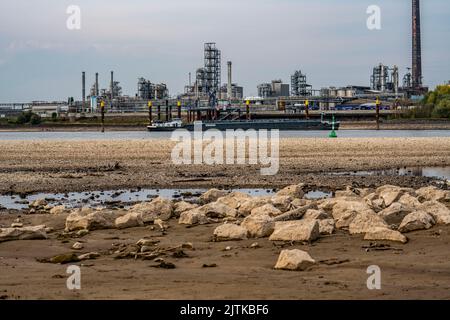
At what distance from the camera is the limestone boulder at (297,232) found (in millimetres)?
10695

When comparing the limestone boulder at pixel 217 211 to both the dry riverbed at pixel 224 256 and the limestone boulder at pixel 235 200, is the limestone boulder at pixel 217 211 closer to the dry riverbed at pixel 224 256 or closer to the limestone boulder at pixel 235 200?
the dry riverbed at pixel 224 256

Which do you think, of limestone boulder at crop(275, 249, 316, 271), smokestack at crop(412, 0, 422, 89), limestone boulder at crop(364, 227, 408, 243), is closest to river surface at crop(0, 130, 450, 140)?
limestone boulder at crop(364, 227, 408, 243)

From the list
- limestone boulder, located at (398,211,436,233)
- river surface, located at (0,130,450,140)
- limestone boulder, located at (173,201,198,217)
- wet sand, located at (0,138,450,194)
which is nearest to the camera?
limestone boulder, located at (398,211,436,233)

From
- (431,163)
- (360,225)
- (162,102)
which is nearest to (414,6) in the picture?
(162,102)

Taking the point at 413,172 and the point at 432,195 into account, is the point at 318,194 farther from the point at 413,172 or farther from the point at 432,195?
the point at 413,172

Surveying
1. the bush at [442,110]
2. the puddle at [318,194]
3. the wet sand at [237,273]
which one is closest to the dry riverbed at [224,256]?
the wet sand at [237,273]

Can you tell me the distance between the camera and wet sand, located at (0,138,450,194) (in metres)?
22.5

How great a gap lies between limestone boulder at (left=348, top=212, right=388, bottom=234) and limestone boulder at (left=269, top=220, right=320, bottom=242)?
617 mm

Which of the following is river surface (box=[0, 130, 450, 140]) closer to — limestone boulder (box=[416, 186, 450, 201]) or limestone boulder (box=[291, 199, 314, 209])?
limestone boulder (box=[416, 186, 450, 201])

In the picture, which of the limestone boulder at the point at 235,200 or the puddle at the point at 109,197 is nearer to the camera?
the limestone boulder at the point at 235,200

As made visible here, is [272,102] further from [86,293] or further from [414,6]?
[86,293]

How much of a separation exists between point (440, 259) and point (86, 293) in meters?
4.26

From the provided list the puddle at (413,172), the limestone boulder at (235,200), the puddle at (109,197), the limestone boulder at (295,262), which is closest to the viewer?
the limestone boulder at (295,262)

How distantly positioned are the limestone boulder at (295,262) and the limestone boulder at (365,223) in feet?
7.79
